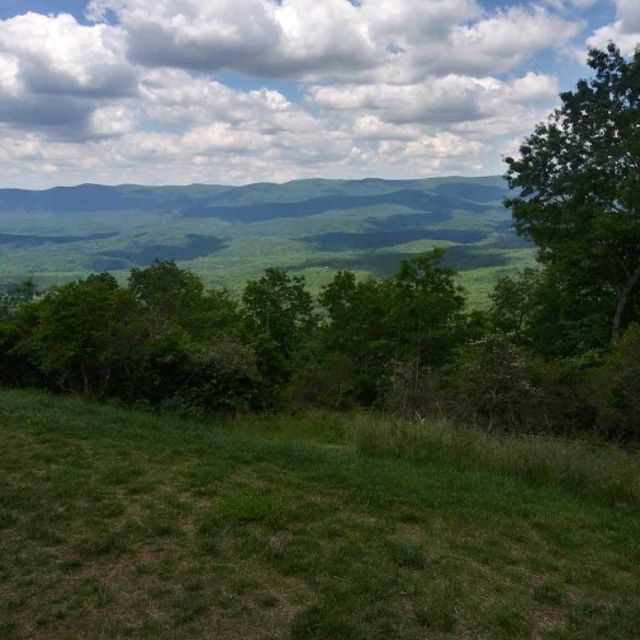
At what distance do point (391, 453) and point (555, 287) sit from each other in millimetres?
18804

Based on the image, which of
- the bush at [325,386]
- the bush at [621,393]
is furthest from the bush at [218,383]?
the bush at [621,393]

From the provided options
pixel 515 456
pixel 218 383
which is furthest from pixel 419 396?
pixel 515 456

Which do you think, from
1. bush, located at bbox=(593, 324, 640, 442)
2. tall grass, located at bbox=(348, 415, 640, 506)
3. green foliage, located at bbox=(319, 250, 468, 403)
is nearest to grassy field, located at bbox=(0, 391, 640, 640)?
tall grass, located at bbox=(348, 415, 640, 506)

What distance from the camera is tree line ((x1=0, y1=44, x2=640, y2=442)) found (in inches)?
541

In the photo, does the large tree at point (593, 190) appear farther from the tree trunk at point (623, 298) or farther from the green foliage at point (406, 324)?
the green foliage at point (406, 324)

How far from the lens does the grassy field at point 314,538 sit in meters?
4.47

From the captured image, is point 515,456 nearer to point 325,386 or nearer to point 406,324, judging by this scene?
point 325,386

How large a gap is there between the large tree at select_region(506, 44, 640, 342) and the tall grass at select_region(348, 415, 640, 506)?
1313 cm

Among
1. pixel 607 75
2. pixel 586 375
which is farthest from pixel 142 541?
pixel 607 75

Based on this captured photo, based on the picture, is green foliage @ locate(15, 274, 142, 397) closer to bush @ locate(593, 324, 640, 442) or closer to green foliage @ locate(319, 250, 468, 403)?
bush @ locate(593, 324, 640, 442)

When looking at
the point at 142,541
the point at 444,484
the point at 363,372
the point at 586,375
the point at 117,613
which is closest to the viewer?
the point at 117,613

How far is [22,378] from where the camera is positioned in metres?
17.2

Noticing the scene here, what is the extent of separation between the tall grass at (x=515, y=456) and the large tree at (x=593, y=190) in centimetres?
1313

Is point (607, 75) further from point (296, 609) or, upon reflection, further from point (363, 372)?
point (296, 609)
